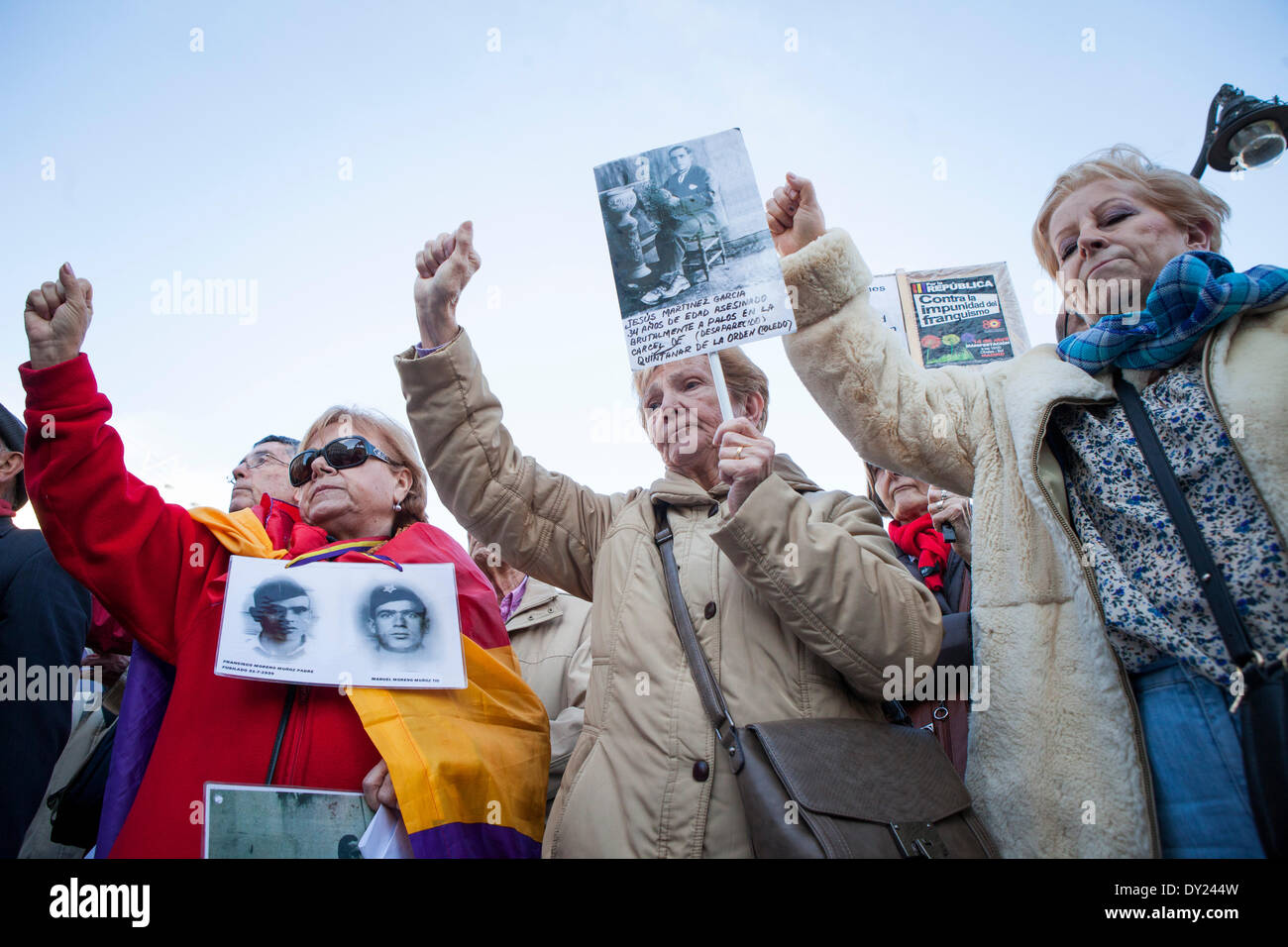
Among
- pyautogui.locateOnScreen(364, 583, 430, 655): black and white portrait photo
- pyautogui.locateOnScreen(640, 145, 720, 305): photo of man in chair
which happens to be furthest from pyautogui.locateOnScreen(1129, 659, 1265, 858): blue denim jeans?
pyautogui.locateOnScreen(364, 583, 430, 655): black and white portrait photo

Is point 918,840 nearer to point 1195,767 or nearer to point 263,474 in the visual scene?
point 1195,767

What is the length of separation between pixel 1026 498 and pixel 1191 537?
1.30 feet

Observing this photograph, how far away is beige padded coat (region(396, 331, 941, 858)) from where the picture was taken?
1837mm

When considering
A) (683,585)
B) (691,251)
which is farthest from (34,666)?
(691,251)

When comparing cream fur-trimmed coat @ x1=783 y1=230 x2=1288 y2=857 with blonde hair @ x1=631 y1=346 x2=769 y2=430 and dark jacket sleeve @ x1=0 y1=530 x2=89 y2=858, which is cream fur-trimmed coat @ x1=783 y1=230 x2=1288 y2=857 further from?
dark jacket sleeve @ x1=0 y1=530 x2=89 y2=858

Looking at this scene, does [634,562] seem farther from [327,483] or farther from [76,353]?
[76,353]

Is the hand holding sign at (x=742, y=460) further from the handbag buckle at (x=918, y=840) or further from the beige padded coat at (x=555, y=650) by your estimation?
the beige padded coat at (x=555, y=650)

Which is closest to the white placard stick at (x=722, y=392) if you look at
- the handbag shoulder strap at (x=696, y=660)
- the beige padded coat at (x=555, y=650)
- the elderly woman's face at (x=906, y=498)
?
the handbag shoulder strap at (x=696, y=660)

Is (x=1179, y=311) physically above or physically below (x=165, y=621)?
above

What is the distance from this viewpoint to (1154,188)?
7.23 ft

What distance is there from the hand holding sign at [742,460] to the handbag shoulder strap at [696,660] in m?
0.26

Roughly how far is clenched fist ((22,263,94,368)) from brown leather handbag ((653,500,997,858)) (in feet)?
6.41
